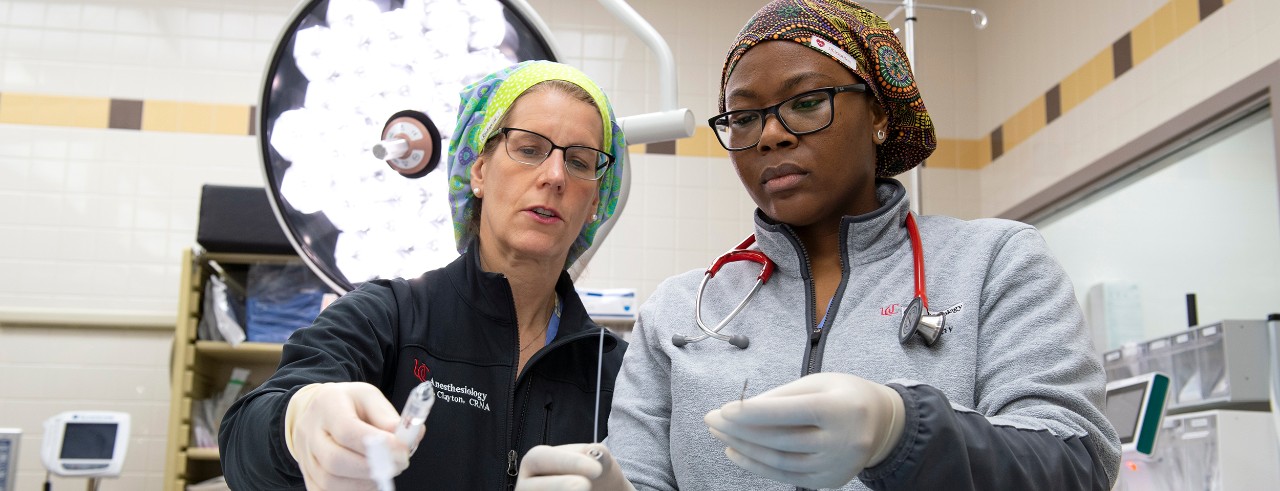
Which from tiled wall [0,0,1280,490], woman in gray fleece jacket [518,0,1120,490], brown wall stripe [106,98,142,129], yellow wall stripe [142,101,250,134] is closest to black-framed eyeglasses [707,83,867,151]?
woman in gray fleece jacket [518,0,1120,490]

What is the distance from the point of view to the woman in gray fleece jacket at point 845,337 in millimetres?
840

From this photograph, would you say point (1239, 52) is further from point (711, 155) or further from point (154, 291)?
point (154, 291)

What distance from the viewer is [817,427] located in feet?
2.74

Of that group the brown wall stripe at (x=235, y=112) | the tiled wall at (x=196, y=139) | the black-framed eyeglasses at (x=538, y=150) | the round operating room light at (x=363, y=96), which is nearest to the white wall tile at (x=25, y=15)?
the tiled wall at (x=196, y=139)

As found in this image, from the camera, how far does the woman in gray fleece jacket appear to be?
84cm

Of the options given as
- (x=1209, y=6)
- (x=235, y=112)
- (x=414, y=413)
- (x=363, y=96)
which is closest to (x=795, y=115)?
(x=414, y=413)

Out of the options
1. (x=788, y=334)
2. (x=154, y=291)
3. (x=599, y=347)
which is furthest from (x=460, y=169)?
(x=154, y=291)

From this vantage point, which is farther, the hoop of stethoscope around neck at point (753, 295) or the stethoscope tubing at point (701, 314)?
the stethoscope tubing at point (701, 314)

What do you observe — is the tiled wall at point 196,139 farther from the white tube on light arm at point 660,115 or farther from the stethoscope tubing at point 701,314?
the stethoscope tubing at point 701,314

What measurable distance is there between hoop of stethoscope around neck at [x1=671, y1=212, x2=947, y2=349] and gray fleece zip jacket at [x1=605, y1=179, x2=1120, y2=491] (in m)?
0.01

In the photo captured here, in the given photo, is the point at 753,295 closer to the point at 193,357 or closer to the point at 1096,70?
the point at 193,357

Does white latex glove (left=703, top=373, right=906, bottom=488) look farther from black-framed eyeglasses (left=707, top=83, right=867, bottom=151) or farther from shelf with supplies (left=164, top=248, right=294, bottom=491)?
shelf with supplies (left=164, top=248, right=294, bottom=491)

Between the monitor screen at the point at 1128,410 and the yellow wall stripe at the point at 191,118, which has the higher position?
the yellow wall stripe at the point at 191,118

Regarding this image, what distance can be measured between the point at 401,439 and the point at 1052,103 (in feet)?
13.4
